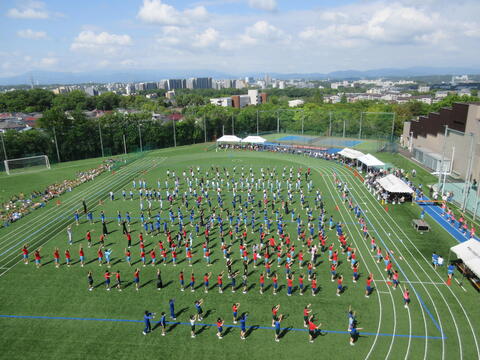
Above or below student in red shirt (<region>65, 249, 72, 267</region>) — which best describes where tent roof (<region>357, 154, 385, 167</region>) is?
above

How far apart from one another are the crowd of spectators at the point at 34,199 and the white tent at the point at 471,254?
31792 mm

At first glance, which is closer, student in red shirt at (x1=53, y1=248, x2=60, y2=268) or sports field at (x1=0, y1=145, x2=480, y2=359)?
sports field at (x1=0, y1=145, x2=480, y2=359)

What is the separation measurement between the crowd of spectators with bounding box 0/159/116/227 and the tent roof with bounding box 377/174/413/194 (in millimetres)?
31659

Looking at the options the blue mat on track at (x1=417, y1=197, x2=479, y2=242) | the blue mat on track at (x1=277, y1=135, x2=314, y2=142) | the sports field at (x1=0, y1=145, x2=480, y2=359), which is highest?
the blue mat on track at (x1=277, y1=135, x2=314, y2=142)

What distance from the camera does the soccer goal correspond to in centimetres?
4500

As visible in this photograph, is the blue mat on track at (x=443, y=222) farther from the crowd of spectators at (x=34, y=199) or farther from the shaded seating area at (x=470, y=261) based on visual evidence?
the crowd of spectators at (x=34, y=199)

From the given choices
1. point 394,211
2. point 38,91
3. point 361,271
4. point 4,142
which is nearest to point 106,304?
point 361,271

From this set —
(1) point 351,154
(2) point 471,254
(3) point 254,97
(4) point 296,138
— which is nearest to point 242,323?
(2) point 471,254

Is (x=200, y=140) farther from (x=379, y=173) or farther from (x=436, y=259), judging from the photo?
(x=436, y=259)

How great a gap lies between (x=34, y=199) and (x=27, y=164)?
53.1 feet

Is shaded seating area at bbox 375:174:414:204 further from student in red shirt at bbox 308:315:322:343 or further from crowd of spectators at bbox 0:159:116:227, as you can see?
crowd of spectators at bbox 0:159:116:227

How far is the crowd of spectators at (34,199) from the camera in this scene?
2878 centimetres

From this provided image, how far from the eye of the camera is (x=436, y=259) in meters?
19.0

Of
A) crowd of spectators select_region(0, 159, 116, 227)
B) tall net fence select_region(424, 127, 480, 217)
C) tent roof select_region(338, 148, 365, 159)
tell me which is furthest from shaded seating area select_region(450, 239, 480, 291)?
crowd of spectators select_region(0, 159, 116, 227)
